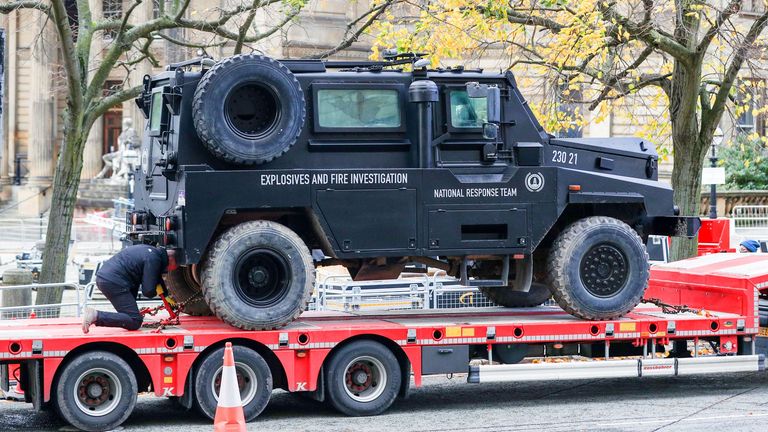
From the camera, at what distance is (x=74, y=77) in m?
18.1

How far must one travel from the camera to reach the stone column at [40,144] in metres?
56.5

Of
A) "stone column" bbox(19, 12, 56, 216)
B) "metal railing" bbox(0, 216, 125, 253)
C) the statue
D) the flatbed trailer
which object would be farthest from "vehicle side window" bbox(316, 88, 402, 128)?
"stone column" bbox(19, 12, 56, 216)

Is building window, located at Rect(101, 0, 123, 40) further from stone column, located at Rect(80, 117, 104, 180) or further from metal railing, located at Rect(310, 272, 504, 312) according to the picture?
stone column, located at Rect(80, 117, 104, 180)

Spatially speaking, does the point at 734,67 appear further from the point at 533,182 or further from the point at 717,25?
the point at 533,182

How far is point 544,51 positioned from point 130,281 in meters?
10.7

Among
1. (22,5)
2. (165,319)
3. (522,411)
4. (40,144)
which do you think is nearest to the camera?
(165,319)

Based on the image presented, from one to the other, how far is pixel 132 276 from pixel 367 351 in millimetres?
2399

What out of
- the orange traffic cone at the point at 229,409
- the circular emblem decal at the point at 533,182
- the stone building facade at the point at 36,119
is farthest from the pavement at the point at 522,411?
the stone building facade at the point at 36,119

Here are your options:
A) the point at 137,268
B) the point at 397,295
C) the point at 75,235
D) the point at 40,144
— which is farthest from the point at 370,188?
the point at 40,144

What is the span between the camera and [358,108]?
12.5m

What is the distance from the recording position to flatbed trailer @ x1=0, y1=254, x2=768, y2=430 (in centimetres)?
1122

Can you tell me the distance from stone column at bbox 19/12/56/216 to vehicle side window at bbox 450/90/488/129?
46.4 meters

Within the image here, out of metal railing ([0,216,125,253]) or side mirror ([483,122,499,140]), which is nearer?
side mirror ([483,122,499,140])

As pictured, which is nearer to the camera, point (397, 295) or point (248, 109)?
point (248, 109)
